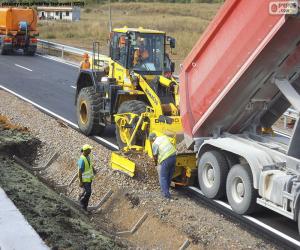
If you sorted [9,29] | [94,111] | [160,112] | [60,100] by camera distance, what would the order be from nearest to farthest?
[160,112] → [94,111] → [60,100] → [9,29]

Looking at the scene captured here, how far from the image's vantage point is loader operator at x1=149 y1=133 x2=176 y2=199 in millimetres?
9695

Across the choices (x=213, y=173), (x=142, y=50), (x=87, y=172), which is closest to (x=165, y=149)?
(x=213, y=173)

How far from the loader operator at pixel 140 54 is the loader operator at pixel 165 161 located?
10.9 ft

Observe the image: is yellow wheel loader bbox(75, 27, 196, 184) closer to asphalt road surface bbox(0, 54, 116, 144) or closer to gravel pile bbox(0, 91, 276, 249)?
gravel pile bbox(0, 91, 276, 249)

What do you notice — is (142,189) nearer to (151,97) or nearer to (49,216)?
(151,97)

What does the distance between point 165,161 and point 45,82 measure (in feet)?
48.1

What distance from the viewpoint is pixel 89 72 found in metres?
14.2

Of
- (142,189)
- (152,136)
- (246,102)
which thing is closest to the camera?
(246,102)

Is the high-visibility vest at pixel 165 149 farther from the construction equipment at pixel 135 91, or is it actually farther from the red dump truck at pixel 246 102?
the construction equipment at pixel 135 91

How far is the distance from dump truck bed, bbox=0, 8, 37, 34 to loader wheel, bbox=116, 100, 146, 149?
23.1 meters

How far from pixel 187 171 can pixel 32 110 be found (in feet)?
25.9

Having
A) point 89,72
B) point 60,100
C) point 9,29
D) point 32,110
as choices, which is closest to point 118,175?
point 89,72

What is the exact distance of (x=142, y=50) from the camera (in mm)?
Answer: 12758

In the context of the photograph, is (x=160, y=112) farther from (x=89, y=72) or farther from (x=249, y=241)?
(x=249, y=241)
